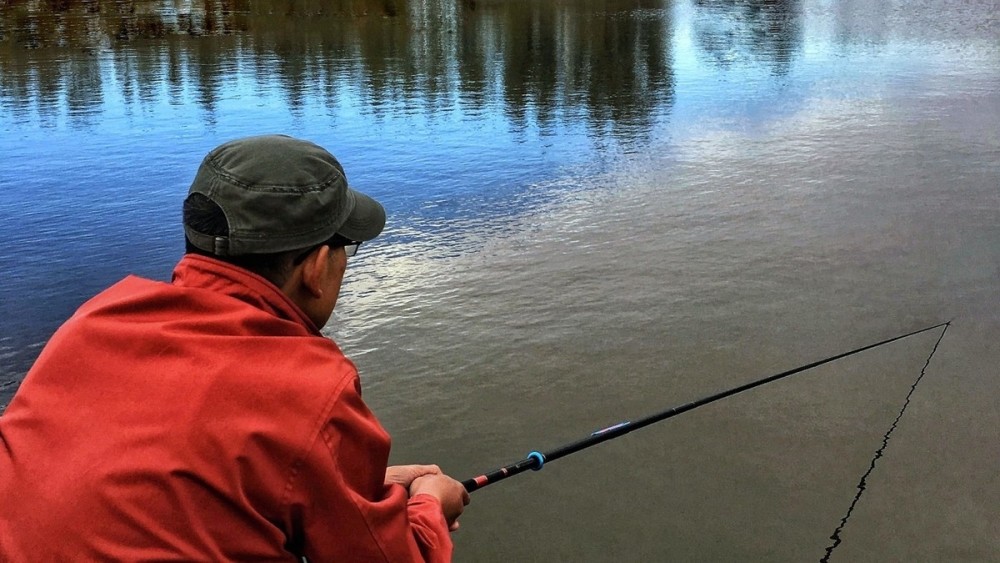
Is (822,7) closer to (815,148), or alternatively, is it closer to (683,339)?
(815,148)

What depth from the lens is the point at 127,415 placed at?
1.39 metres

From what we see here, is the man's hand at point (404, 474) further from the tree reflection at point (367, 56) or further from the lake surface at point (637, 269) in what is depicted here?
the tree reflection at point (367, 56)

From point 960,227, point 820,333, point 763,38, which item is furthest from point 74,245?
point 763,38

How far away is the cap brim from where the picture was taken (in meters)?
1.80

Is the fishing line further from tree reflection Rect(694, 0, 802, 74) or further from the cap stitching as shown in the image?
tree reflection Rect(694, 0, 802, 74)

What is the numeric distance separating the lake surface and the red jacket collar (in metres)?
2.49

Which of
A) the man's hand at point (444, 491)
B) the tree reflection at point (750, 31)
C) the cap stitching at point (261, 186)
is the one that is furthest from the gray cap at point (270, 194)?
the tree reflection at point (750, 31)

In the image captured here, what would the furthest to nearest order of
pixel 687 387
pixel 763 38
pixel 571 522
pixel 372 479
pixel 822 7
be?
pixel 822 7, pixel 763 38, pixel 687 387, pixel 571 522, pixel 372 479

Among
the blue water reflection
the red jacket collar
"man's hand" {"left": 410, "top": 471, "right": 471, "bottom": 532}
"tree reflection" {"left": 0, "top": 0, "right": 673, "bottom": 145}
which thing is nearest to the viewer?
the red jacket collar

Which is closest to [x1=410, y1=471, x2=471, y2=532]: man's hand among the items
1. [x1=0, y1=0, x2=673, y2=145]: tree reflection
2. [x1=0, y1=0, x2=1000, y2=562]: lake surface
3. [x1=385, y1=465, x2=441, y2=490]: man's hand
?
[x1=385, y1=465, x2=441, y2=490]: man's hand

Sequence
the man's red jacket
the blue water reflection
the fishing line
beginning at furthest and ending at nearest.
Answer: the blue water reflection, the fishing line, the man's red jacket

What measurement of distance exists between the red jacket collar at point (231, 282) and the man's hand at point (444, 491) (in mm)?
676

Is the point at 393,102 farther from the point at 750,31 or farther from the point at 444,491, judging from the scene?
the point at 750,31

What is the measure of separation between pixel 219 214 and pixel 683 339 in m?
4.35
